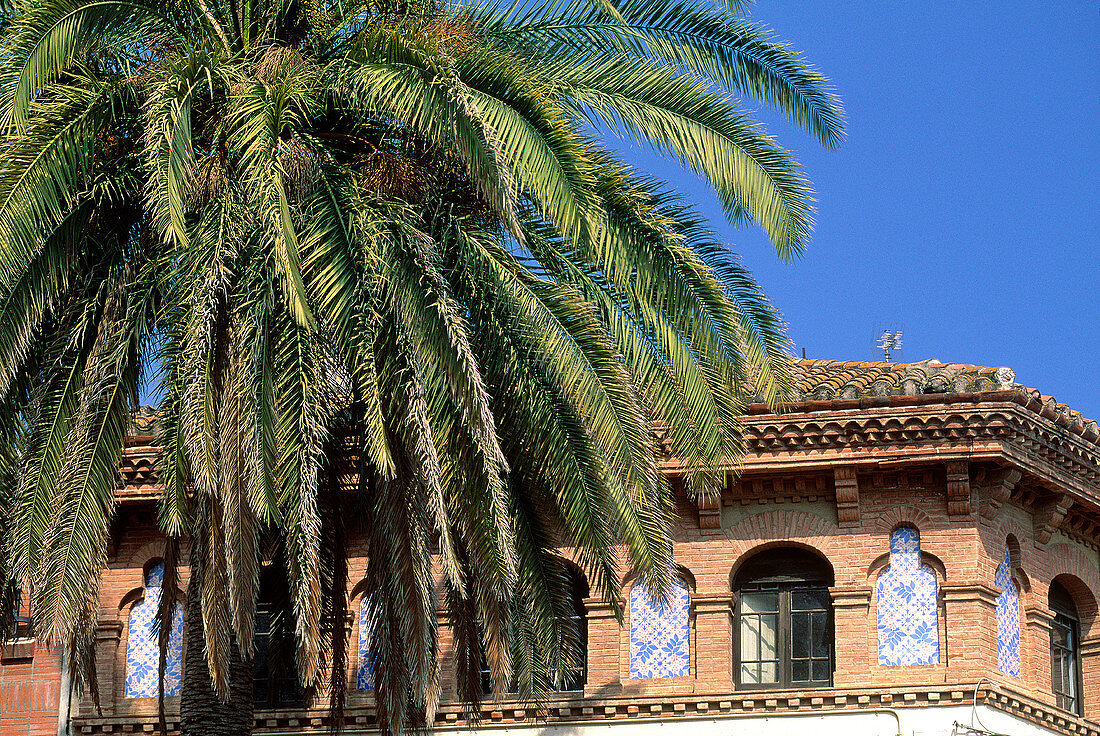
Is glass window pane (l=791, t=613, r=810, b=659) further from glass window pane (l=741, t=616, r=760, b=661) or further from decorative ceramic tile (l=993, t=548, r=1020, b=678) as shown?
decorative ceramic tile (l=993, t=548, r=1020, b=678)

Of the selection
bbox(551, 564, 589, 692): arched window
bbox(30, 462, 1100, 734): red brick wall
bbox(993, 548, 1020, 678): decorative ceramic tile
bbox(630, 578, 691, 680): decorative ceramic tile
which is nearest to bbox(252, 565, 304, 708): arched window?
bbox(30, 462, 1100, 734): red brick wall

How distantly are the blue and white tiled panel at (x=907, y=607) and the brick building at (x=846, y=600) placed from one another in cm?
2

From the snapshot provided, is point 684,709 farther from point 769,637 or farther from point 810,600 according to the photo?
point 810,600

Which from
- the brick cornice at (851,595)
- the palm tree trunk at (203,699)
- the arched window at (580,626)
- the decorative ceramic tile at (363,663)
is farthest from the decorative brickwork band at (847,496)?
the palm tree trunk at (203,699)

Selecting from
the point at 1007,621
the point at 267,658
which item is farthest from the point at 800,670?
the point at 267,658

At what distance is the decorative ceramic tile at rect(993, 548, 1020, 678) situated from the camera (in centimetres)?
1928

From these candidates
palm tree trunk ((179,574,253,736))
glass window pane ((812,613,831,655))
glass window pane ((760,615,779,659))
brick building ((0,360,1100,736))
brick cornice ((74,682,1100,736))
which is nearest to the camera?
palm tree trunk ((179,574,253,736))

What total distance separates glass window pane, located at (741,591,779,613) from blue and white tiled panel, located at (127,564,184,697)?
6.36 m

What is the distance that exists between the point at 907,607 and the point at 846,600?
0.65m

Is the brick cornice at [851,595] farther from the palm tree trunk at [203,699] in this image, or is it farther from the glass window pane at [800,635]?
the palm tree trunk at [203,699]

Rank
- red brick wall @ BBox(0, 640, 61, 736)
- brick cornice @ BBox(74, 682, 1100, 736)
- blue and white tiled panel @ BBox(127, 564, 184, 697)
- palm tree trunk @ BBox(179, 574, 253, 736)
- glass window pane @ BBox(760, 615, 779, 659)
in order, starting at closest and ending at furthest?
palm tree trunk @ BBox(179, 574, 253, 736) → brick cornice @ BBox(74, 682, 1100, 736) → glass window pane @ BBox(760, 615, 779, 659) → red brick wall @ BBox(0, 640, 61, 736) → blue and white tiled panel @ BBox(127, 564, 184, 697)

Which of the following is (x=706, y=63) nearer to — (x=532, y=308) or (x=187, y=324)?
(x=532, y=308)

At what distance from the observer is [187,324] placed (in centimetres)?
1381

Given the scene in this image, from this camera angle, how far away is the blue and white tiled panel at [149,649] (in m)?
20.2
